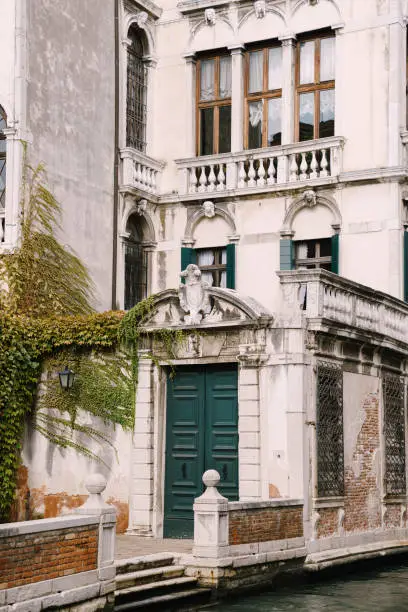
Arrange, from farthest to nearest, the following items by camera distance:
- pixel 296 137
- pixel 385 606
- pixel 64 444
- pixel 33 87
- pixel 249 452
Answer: pixel 296 137, pixel 33 87, pixel 64 444, pixel 249 452, pixel 385 606

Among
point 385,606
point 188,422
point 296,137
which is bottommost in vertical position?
point 385,606

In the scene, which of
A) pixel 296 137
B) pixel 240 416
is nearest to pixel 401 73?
pixel 296 137

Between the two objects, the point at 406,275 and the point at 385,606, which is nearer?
the point at 385,606

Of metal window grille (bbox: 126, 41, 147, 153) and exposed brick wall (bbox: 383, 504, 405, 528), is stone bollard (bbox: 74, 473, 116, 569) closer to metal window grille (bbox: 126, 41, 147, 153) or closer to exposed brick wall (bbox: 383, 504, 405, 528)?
exposed brick wall (bbox: 383, 504, 405, 528)

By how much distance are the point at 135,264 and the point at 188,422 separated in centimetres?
701

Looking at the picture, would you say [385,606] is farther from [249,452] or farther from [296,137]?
[296,137]

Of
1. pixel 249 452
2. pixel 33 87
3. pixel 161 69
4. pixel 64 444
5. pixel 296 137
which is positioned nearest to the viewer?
pixel 249 452

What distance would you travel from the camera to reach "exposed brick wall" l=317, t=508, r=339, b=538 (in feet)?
57.2

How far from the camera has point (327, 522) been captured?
695 inches

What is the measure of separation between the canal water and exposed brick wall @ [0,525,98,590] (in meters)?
2.22

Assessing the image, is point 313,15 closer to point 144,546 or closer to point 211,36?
point 211,36

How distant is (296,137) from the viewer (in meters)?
23.5

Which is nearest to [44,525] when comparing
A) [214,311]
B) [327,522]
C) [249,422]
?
[249,422]

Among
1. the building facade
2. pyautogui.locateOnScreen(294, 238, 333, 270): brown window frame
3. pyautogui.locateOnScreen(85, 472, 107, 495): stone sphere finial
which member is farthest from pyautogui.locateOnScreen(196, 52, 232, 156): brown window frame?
pyautogui.locateOnScreen(85, 472, 107, 495): stone sphere finial
